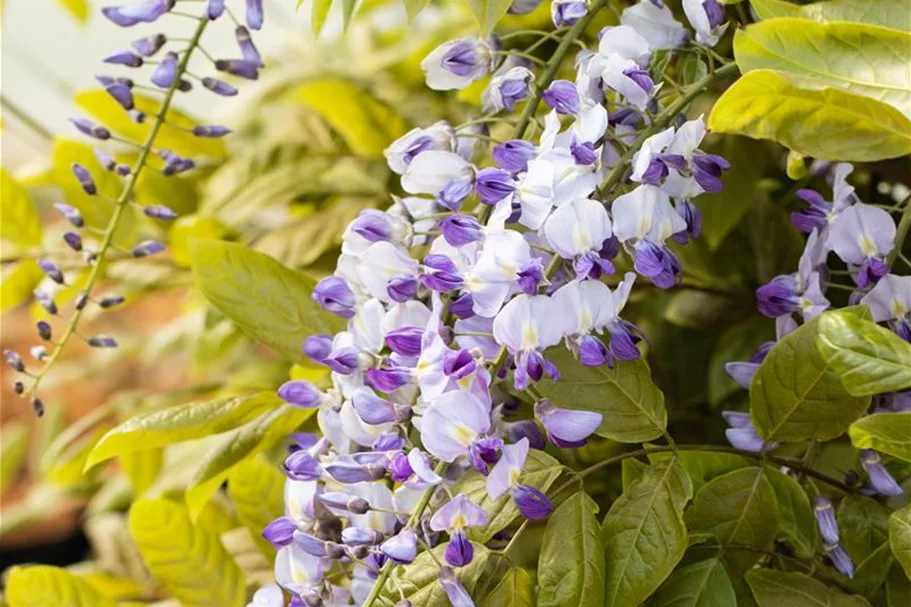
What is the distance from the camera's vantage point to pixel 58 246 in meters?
0.67

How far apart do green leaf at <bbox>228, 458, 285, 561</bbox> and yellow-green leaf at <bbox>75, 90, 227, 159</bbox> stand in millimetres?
231

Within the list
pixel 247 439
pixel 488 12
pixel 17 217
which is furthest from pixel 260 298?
pixel 17 217

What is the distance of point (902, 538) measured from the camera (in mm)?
298

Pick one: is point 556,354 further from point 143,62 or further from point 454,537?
point 143,62

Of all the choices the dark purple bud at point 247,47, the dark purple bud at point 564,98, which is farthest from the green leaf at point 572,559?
the dark purple bud at point 247,47

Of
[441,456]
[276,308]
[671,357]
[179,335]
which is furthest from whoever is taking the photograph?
[179,335]

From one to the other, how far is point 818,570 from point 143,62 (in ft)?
1.04

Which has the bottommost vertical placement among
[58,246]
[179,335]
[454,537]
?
[179,335]

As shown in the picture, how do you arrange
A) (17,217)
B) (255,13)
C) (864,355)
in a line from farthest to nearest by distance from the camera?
(17,217) < (255,13) < (864,355)

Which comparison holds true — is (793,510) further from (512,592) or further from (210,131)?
(210,131)

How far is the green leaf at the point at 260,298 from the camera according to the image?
1.34ft

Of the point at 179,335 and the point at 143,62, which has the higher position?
the point at 143,62

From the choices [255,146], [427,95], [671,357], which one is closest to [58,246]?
[255,146]

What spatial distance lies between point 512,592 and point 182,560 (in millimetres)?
200
